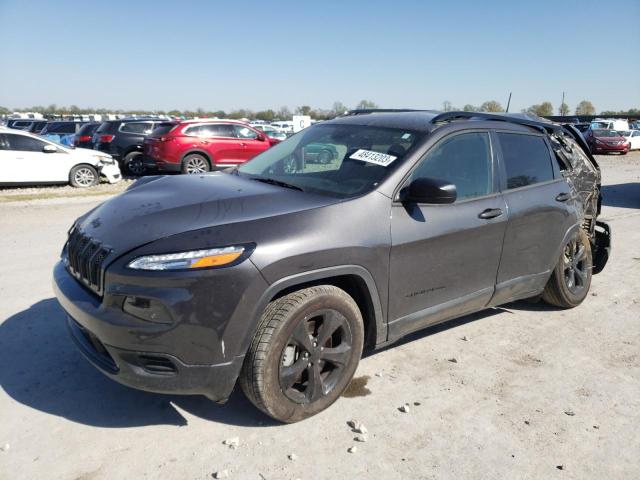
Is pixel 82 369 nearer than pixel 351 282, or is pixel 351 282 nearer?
pixel 351 282

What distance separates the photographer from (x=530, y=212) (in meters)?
4.03

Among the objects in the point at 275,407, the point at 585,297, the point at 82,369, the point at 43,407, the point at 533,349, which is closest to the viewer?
the point at 275,407

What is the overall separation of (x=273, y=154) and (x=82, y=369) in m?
2.14

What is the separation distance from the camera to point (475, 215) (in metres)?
3.60

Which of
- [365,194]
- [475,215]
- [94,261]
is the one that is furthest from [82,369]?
[475,215]

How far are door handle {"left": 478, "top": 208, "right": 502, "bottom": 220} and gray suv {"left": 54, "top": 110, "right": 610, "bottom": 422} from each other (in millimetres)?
11

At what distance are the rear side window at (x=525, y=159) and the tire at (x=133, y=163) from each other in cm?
1333

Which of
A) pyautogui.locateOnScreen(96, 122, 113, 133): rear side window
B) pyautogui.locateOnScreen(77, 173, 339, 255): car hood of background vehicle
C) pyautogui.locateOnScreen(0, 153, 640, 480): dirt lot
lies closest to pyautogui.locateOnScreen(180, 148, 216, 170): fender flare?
pyautogui.locateOnScreen(96, 122, 113, 133): rear side window

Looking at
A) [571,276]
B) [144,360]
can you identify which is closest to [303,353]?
[144,360]

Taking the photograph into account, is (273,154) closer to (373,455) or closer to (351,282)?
(351,282)

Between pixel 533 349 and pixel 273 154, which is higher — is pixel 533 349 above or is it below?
below

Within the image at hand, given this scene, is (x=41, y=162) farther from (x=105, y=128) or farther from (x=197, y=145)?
(x=105, y=128)

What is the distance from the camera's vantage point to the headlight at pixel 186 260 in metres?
2.50

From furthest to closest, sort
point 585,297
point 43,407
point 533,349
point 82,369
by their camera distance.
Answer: point 585,297, point 533,349, point 82,369, point 43,407
